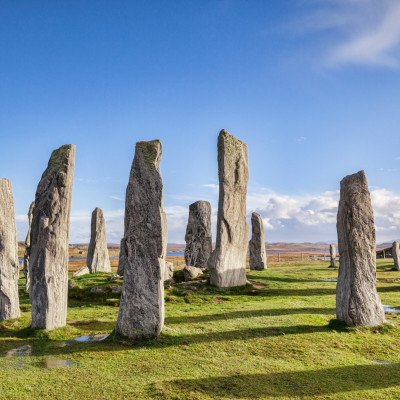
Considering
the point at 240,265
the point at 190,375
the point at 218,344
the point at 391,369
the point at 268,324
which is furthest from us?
the point at 240,265

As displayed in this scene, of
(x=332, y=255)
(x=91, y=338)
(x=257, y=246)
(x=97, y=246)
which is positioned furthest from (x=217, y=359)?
(x=332, y=255)

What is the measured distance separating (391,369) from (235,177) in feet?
37.2

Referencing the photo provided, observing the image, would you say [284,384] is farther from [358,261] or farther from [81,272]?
[81,272]

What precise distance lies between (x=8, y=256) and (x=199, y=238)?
13.7m

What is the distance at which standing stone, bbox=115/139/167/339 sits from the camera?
943 cm

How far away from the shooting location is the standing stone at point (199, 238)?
78.9ft

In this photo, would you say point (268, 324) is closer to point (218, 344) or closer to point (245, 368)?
point (218, 344)

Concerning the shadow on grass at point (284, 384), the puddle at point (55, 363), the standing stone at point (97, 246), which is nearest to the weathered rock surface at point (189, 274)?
the standing stone at point (97, 246)

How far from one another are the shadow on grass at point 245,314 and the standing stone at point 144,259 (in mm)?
1935

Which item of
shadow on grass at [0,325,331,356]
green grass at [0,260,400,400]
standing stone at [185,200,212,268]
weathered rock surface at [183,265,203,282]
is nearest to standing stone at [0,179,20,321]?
green grass at [0,260,400,400]

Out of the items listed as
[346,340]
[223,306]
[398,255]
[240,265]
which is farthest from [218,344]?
[398,255]

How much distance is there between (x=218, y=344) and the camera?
30.4ft

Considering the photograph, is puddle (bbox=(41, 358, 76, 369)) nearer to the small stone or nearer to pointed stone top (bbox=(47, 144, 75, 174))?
pointed stone top (bbox=(47, 144, 75, 174))

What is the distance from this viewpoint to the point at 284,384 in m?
7.12
